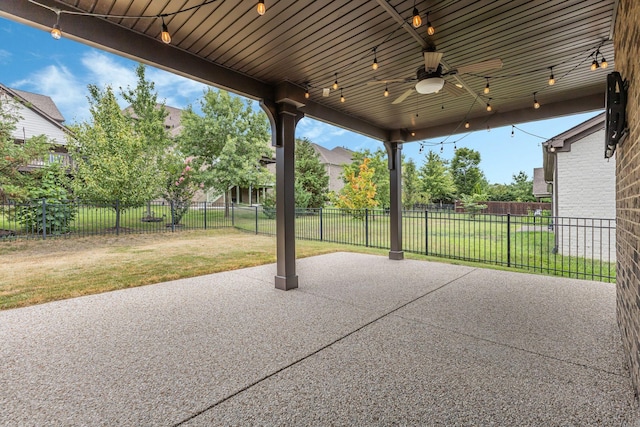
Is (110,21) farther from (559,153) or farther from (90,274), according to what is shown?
(559,153)

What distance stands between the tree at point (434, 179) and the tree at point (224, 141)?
16036 millimetres

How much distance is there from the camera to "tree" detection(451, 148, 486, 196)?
99.7ft

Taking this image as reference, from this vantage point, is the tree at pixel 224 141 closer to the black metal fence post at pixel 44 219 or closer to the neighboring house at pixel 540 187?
the black metal fence post at pixel 44 219

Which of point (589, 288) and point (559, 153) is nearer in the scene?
point (589, 288)

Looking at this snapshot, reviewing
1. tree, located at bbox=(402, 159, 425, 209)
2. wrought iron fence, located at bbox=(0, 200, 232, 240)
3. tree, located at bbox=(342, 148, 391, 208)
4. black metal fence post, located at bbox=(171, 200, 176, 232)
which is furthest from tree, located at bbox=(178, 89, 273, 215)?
tree, located at bbox=(402, 159, 425, 209)

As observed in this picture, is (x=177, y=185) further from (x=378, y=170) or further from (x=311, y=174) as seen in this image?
(x=378, y=170)

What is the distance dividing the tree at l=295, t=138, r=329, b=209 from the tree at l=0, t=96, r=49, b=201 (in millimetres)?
12220

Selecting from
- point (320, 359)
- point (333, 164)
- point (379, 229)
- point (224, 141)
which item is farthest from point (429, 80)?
point (333, 164)

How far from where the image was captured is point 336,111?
5.20m

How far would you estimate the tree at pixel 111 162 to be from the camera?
402 inches

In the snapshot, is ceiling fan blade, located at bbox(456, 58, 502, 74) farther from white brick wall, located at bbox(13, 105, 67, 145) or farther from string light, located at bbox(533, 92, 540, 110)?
white brick wall, located at bbox(13, 105, 67, 145)

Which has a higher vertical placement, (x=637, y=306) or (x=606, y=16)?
(x=606, y=16)

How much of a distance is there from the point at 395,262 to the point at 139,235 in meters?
8.70

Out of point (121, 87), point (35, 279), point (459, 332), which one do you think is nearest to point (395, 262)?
point (459, 332)
